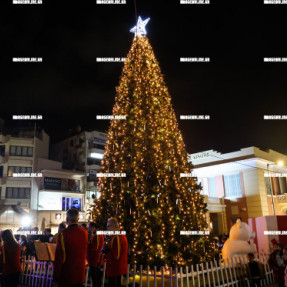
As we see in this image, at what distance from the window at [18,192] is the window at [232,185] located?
75.8 feet

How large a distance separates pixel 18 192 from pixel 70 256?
33258 millimetres

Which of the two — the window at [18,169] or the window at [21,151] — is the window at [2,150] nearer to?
the window at [21,151]

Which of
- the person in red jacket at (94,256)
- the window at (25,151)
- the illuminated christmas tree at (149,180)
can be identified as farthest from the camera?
the window at (25,151)

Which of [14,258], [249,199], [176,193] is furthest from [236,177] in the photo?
[14,258]

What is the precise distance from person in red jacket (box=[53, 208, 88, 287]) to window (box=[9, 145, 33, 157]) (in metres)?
34.5

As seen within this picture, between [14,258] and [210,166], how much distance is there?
83.9 ft

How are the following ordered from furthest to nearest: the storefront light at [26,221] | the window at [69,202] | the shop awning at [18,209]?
the window at [69,202]
the storefront light at [26,221]
the shop awning at [18,209]

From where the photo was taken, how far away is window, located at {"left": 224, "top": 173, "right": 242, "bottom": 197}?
28.0 metres

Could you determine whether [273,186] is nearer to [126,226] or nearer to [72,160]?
[126,226]

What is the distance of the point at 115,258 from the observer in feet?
20.0

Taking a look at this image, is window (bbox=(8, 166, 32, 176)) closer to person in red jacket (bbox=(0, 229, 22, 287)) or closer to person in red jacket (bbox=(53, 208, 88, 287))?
person in red jacket (bbox=(0, 229, 22, 287))

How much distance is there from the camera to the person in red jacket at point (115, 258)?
20.0ft

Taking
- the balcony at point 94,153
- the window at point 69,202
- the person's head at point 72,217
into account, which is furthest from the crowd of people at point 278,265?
the balcony at point 94,153

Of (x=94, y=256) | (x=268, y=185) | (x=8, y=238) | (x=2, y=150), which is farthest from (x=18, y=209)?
(x=8, y=238)
